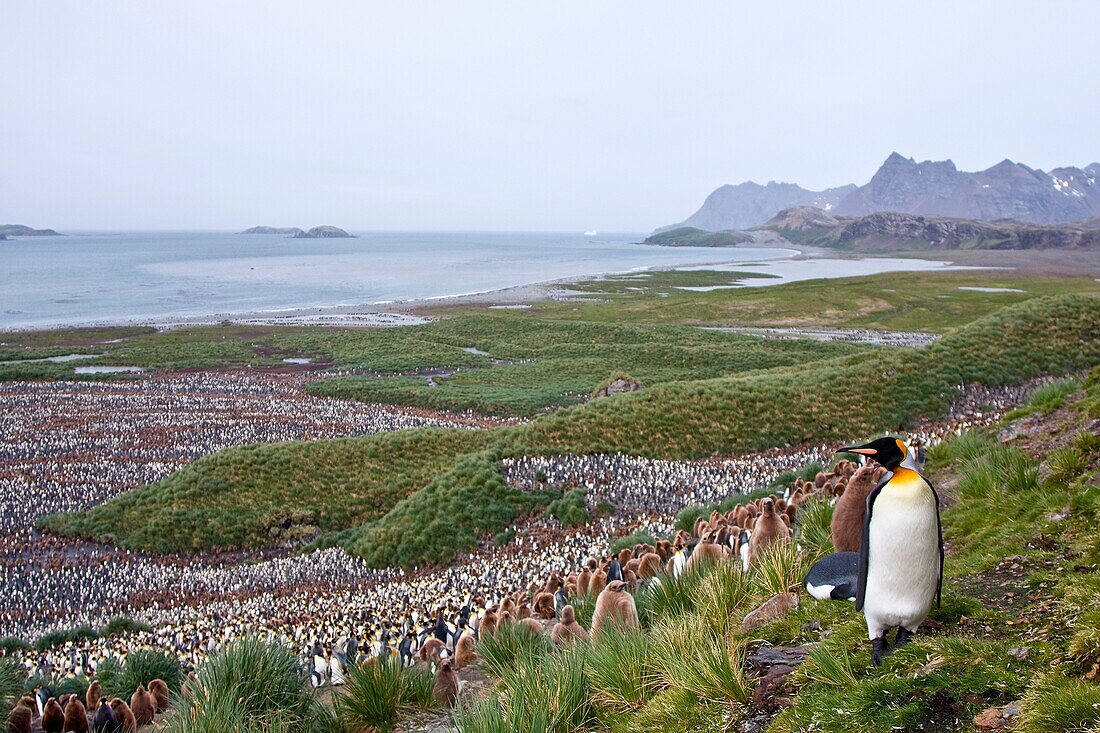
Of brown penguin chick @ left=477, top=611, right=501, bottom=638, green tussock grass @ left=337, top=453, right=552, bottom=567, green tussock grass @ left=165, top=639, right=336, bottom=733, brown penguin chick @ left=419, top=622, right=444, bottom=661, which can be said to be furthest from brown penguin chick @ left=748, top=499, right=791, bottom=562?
green tussock grass @ left=337, top=453, right=552, bottom=567

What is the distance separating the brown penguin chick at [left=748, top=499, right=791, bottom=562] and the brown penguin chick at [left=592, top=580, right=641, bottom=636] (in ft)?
5.32

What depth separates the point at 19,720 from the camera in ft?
24.5

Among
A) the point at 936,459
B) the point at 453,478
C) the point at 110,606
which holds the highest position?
the point at 936,459

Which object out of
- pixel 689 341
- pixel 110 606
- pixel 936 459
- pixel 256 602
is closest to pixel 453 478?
pixel 256 602

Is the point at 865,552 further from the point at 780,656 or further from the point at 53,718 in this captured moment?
the point at 53,718

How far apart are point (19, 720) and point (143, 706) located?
1241mm

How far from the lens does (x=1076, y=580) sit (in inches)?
205

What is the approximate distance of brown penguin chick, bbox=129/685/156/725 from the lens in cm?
831

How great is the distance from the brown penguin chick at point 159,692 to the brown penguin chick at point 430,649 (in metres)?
3.23

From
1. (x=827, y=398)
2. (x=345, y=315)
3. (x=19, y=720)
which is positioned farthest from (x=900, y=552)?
(x=345, y=315)

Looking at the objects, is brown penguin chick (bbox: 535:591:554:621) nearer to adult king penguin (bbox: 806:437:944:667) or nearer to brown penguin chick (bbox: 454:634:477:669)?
brown penguin chick (bbox: 454:634:477:669)

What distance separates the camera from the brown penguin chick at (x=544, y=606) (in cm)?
943

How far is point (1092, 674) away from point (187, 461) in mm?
34569

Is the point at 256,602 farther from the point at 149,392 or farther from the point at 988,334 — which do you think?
the point at 149,392
